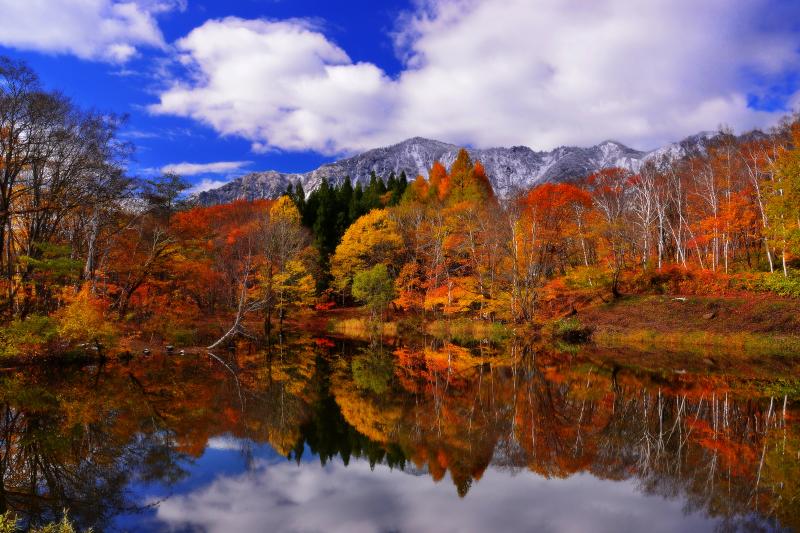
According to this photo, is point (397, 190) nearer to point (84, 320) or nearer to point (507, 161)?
point (84, 320)

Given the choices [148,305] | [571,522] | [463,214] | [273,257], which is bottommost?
[571,522]

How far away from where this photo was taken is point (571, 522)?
23.4 ft

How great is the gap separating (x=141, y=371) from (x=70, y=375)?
229cm

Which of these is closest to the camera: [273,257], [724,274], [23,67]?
[23,67]

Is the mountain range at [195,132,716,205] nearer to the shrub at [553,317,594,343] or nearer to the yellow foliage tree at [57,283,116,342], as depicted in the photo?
the shrub at [553,317,594,343]

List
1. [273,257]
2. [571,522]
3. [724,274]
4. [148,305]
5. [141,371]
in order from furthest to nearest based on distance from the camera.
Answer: [273,257], [724,274], [148,305], [141,371], [571,522]

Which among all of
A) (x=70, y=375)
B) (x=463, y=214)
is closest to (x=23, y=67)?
(x=70, y=375)

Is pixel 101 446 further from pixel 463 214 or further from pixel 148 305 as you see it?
pixel 463 214

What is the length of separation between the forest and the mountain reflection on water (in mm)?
5899

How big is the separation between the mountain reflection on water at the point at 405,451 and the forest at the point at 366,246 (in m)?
5.90

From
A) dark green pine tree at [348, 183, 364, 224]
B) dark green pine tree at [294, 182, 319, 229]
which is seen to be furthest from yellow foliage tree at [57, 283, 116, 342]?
dark green pine tree at [294, 182, 319, 229]

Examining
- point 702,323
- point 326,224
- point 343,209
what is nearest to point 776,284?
point 702,323

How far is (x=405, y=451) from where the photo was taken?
9.88 m

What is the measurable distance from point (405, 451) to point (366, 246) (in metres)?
33.6
